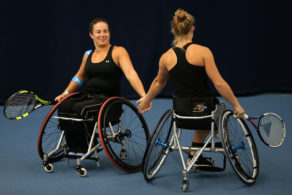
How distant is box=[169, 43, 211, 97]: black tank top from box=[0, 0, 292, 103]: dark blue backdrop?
317 centimetres

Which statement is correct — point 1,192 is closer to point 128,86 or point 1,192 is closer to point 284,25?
point 128,86

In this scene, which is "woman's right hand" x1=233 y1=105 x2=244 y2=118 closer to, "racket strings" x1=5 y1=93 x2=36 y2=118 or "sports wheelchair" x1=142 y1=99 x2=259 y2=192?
"sports wheelchair" x1=142 y1=99 x2=259 y2=192

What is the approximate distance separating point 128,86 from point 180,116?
328 cm

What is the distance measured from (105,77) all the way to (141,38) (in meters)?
2.76

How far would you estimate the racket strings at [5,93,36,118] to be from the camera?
3.11 m

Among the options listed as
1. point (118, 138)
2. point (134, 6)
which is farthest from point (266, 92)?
point (118, 138)

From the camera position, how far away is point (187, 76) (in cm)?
284

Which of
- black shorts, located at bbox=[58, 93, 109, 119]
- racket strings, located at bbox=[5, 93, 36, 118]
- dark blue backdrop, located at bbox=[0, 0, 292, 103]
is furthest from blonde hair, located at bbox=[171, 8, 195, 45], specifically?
dark blue backdrop, located at bbox=[0, 0, 292, 103]

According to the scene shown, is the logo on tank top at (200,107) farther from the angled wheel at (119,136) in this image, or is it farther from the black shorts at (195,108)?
the angled wheel at (119,136)

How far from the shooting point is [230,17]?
5.99m

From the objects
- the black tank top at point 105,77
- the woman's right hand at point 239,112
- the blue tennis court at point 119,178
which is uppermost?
the black tank top at point 105,77

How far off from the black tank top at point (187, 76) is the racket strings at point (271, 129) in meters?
0.38

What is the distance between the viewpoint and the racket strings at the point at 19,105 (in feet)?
10.2

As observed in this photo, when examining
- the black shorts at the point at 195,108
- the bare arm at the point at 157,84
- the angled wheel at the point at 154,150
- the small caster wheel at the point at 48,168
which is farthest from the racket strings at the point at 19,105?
the black shorts at the point at 195,108
